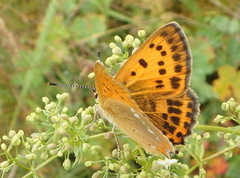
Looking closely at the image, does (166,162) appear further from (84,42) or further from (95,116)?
(84,42)

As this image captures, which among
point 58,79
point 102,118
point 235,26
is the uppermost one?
point 58,79

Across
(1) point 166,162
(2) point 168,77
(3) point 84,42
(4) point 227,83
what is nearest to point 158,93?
(2) point 168,77

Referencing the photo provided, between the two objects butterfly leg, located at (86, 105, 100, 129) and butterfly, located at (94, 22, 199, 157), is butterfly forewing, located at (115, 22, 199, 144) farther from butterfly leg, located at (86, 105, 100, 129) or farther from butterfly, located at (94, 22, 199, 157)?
butterfly leg, located at (86, 105, 100, 129)

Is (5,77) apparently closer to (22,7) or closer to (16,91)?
(16,91)

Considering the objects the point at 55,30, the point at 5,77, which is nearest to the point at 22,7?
the point at 55,30

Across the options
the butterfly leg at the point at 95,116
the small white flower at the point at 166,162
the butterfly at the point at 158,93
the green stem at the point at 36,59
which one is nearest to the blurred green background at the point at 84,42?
the green stem at the point at 36,59

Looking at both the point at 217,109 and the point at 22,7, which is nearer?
the point at 217,109

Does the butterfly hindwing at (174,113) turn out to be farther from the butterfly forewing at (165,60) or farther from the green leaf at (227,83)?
the green leaf at (227,83)
